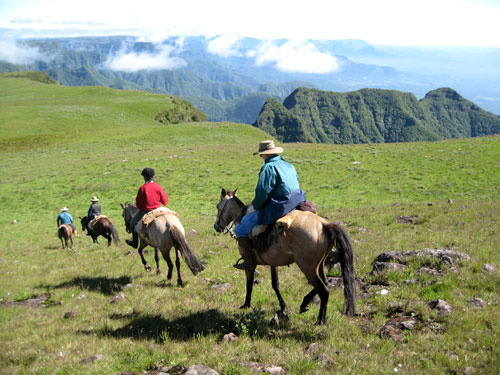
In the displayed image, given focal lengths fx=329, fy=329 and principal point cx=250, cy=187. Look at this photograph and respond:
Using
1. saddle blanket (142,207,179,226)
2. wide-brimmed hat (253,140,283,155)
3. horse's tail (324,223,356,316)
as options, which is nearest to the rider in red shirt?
saddle blanket (142,207,179,226)

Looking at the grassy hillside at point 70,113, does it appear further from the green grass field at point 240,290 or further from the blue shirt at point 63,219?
the blue shirt at point 63,219

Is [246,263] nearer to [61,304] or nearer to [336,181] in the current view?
[61,304]

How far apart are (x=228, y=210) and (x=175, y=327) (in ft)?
11.2

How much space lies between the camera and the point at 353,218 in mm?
17953

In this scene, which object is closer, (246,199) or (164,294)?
(164,294)

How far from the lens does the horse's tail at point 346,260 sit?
6.85 m

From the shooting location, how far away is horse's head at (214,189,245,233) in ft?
31.1

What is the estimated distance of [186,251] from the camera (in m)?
10.2

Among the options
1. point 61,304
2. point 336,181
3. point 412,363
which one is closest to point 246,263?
point 412,363

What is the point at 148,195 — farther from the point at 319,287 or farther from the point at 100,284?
the point at 319,287

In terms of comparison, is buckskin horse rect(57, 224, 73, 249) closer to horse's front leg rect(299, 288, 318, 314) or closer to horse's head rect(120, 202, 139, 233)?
horse's head rect(120, 202, 139, 233)

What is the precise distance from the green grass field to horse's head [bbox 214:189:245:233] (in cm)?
199

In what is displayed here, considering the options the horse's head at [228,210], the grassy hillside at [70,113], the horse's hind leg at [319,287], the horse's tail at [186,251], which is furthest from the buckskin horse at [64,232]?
the grassy hillside at [70,113]

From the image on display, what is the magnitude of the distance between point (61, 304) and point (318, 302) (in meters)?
7.76
